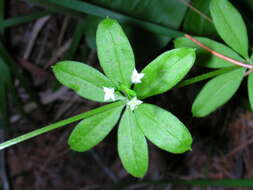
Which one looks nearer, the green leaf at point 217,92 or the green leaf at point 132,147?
the green leaf at point 132,147

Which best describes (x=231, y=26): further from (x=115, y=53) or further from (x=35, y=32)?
(x=35, y=32)

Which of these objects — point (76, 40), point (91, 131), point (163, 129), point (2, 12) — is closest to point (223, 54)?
point (163, 129)

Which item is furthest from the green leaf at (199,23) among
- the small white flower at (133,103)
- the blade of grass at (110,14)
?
the small white flower at (133,103)

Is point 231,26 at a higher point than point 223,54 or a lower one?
higher

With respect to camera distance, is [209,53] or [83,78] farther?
[209,53]

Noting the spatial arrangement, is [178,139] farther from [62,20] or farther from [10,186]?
[10,186]

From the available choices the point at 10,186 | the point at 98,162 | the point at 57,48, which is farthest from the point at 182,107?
the point at 10,186

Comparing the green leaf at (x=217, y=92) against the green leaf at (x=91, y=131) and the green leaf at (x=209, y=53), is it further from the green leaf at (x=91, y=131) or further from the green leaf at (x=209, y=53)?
the green leaf at (x=91, y=131)
